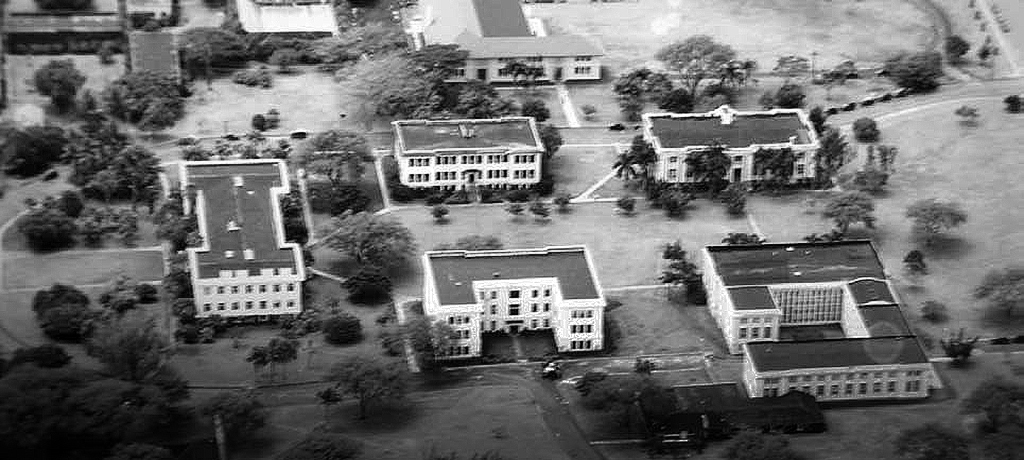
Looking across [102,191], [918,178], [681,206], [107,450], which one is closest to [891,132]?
[918,178]

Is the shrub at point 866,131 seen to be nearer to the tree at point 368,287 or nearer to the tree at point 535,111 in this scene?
the tree at point 535,111

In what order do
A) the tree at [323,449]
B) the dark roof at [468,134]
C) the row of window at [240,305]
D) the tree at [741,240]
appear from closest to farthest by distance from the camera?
1. the tree at [323,449]
2. the row of window at [240,305]
3. the tree at [741,240]
4. the dark roof at [468,134]

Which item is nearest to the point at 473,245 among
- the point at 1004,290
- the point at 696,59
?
the point at 1004,290

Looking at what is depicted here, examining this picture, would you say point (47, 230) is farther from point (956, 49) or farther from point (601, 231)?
point (956, 49)

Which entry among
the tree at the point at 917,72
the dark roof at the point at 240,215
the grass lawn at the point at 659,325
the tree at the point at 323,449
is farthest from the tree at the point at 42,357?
the tree at the point at 917,72

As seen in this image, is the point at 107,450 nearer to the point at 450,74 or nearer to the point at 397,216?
the point at 397,216

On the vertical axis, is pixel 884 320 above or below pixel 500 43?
below
